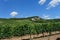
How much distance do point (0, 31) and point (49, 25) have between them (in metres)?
12.7

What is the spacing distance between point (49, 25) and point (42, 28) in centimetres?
231

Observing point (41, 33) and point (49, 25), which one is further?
point (49, 25)

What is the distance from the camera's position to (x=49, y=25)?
33500 millimetres

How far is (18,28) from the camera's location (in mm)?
25688

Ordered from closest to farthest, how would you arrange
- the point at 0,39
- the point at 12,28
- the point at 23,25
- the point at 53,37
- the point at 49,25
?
the point at 0,39, the point at 12,28, the point at 23,25, the point at 53,37, the point at 49,25

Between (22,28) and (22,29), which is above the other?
(22,28)

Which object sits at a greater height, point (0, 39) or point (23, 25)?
point (23, 25)

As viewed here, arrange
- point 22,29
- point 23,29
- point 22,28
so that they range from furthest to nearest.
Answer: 1. point 23,29
2. point 22,29
3. point 22,28

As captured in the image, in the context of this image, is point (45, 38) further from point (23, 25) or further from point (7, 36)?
point (7, 36)

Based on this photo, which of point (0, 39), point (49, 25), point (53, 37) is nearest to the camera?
point (0, 39)

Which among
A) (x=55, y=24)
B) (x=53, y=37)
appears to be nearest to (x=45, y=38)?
(x=53, y=37)

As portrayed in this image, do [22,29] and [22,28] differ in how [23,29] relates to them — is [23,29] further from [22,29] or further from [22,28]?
[22,28]

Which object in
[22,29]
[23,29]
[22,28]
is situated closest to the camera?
[22,28]

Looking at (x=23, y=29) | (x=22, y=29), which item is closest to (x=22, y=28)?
(x=22, y=29)
